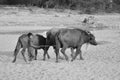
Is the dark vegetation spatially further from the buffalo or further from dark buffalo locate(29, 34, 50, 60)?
the buffalo

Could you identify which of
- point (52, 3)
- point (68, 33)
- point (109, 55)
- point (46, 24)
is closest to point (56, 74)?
point (68, 33)

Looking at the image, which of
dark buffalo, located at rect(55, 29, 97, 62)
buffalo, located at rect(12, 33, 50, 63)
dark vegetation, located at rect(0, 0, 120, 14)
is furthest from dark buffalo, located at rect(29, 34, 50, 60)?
dark vegetation, located at rect(0, 0, 120, 14)

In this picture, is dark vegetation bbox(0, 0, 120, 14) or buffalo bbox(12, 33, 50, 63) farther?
dark vegetation bbox(0, 0, 120, 14)

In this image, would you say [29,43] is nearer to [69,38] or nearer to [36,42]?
[36,42]

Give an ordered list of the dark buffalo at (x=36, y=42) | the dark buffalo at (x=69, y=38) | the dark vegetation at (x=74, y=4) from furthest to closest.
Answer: the dark vegetation at (x=74, y=4) < the dark buffalo at (x=36, y=42) < the dark buffalo at (x=69, y=38)

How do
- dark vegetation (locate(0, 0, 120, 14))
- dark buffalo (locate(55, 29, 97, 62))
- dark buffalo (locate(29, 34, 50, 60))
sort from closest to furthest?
1. dark buffalo (locate(55, 29, 97, 62))
2. dark buffalo (locate(29, 34, 50, 60))
3. dark vegetation (locate(0, 0, 120, 14))

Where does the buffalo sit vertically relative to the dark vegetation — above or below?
above

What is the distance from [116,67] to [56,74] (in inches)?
88.3

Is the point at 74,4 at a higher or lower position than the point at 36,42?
lower

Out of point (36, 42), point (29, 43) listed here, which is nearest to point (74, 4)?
point (36, 42)

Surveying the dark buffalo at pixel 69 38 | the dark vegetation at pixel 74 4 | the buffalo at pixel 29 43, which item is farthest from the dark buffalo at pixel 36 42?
the dark vegetation at pixel 74 4

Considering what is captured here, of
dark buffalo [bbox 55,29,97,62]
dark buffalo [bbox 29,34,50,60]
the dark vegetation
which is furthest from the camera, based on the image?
the dark vegetation

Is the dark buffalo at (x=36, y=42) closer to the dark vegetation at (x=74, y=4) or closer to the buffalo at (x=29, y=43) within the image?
the buffalo at (x=29, y=43)

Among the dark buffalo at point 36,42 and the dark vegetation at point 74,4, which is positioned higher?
the dark buffalo at point 36,42
